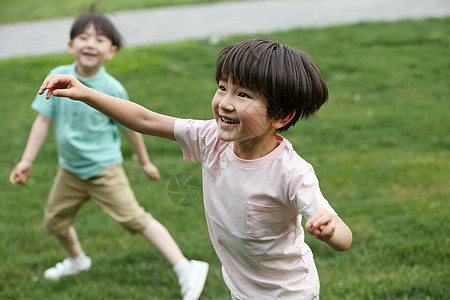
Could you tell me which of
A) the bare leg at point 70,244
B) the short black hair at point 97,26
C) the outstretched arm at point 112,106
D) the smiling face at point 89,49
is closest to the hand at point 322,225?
the outstretched arm at point 112,106

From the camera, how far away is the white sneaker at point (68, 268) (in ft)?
11.9

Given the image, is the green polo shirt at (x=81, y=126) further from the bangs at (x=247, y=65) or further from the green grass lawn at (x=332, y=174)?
the bangs at (x=247, y=65)

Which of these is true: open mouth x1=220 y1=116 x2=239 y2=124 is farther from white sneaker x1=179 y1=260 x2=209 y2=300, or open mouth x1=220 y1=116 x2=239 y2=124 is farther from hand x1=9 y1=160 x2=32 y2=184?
hand x1=9 y1=160 x2=32 y2=184

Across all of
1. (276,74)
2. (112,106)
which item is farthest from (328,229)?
(112,106)

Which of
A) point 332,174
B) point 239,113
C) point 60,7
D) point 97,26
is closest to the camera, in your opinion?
point 239,113

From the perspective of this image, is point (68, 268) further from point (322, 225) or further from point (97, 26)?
point (322, 225)

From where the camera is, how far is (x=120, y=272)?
362cm

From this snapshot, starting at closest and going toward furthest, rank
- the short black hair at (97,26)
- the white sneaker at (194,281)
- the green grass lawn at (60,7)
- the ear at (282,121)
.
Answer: the ear at (282,121), the white sneaker at (194,281), the short black hair at (97,26), the green grass lawn at (60,7)

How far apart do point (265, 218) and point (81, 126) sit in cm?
173

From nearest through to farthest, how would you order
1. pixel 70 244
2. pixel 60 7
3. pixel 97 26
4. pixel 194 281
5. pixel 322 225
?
pixel 322 225, pixel 194 281, pixel 97 26, pixel 70 244, pixel 60 7

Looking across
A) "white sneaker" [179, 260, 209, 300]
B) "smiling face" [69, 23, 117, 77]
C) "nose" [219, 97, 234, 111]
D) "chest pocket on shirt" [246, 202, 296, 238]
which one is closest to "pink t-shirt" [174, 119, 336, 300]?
"chest pocket on shirt" [246, 202, 296, 238]

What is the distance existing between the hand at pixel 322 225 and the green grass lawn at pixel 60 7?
36.7 feet

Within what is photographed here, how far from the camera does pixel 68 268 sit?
12.0 ft

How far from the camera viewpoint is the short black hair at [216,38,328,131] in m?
1.87
